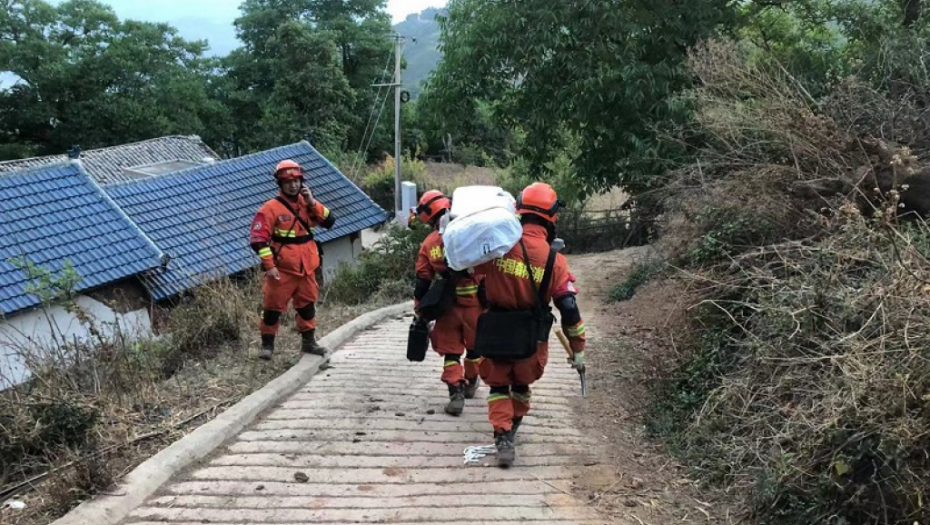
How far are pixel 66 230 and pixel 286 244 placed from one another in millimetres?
12649

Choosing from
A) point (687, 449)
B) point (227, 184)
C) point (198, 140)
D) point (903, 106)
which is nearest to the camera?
point (687, 449)

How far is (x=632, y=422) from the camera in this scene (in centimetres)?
559

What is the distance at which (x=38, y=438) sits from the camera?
4.40 m

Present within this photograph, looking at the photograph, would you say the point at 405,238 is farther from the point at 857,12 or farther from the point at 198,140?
the point at 198,140

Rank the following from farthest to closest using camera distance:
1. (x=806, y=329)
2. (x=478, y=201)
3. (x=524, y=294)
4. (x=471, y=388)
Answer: (x=471, y=388) → (x=524, y=294) → (x=478, y=201) → (x=806, y=329)

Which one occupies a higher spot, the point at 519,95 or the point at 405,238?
the point at 519,95

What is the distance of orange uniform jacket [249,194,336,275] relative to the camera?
19.7 feet

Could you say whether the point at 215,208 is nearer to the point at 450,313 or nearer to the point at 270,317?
the point at 270,317

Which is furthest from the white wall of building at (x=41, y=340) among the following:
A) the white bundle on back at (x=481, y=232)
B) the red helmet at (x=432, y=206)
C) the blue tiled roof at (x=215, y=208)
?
the blue tiled roof at (x=215, y=208)

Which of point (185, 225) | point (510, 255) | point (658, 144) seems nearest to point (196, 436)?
point (510, 255)

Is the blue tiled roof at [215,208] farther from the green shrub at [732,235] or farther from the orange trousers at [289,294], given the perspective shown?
the green shrub at [732,235]

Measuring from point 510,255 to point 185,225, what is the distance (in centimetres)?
1704

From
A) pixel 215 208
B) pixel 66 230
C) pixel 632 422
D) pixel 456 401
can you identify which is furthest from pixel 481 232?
pixel 215 208

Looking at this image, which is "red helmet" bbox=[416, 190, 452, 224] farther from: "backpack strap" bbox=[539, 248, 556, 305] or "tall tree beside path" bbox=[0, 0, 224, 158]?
"tall tree beside path" bbox=[0, 0, 224, 158]
